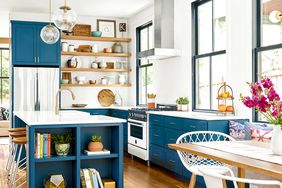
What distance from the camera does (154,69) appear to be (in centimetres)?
766

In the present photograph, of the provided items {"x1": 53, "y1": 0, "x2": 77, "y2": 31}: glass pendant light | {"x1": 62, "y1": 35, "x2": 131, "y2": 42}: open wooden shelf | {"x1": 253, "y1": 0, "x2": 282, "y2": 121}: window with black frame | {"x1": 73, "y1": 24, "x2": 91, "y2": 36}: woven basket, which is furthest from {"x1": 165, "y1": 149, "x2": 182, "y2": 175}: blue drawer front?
{"x1": 73, "y1": 24, "x2": 91, "y2": 36}: woven basket

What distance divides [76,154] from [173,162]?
1.88 metres

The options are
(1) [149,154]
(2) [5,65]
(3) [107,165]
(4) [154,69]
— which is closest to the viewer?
(3) [107,165]

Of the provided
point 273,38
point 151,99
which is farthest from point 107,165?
point 151,99

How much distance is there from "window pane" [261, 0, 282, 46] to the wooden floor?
2103 mm

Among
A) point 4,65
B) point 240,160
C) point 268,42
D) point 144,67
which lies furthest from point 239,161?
point 4,65

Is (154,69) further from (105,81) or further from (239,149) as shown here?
(239,149)

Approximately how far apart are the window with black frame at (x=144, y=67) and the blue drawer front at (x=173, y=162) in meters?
2.62

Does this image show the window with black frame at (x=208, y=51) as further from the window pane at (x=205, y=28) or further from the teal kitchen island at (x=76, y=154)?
the teal kitchen island at (x=76, y=154)

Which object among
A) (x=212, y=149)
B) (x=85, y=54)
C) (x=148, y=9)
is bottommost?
(x=212, y=149)

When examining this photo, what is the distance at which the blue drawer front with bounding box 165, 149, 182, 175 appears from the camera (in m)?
5.30

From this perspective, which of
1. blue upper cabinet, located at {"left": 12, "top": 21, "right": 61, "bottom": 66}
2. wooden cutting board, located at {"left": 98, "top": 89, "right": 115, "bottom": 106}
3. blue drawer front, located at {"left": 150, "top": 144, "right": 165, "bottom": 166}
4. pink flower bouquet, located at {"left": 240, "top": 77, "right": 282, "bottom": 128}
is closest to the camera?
pink flower bouquet, located at {"left": 240, "top": 77, "right": 282, "bottom": 128}

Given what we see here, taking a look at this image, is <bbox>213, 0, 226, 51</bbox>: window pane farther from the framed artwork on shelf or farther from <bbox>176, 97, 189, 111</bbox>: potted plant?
the framed artwork on shelf

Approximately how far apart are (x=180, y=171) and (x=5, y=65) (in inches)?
346
